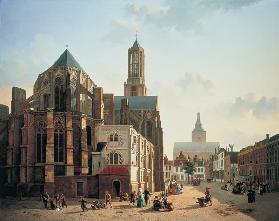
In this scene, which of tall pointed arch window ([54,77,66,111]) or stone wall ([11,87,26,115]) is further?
tall pointed arch window ([54,77,66,111])

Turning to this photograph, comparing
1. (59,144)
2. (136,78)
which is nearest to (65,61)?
(59,144)

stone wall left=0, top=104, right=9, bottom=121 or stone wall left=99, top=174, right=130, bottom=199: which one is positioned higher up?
stone wall left=0, top=104, right=9, bottom=121

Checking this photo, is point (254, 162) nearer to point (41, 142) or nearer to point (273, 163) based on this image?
point (273, 163)

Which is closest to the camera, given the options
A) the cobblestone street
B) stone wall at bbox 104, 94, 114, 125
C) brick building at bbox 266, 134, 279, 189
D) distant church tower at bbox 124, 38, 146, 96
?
the cobblestone street

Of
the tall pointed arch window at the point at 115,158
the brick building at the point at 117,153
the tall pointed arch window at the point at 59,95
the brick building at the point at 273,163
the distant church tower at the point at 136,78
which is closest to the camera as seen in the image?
the brick building at the point at 273,163

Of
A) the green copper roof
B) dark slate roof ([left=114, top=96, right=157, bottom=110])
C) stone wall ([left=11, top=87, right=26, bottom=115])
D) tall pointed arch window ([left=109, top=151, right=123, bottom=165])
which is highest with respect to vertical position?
the green copper roof

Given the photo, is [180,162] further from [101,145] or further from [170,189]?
[101,145]

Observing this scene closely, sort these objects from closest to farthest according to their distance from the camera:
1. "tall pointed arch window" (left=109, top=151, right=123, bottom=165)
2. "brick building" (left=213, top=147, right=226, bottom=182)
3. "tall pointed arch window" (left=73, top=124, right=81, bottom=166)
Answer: "tall pointed arch window" (left=73, top=124, right=81, bottom=166) < "tall pointed arch window" (left=109, top=151, right=123, bottom=165) < "brick building" (left=213, top=147, right=226, bottom=182)

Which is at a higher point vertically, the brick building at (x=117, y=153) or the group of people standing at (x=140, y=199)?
the brick building at (x=117, y=153)

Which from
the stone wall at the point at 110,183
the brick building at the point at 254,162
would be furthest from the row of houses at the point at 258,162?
the stone wall at the point at 110,183

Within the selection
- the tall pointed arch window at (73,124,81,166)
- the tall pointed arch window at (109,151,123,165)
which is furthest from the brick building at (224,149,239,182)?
the tall pointed arch window at (73,124,81,166)

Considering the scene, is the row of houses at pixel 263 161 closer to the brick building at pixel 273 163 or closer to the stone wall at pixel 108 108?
the brick building at pixel 273 163

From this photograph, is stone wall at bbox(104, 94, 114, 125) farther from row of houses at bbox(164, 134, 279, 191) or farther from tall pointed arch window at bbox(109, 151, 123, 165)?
row of houses at bbox(164, 134, 279, 191)

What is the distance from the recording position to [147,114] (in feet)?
224
